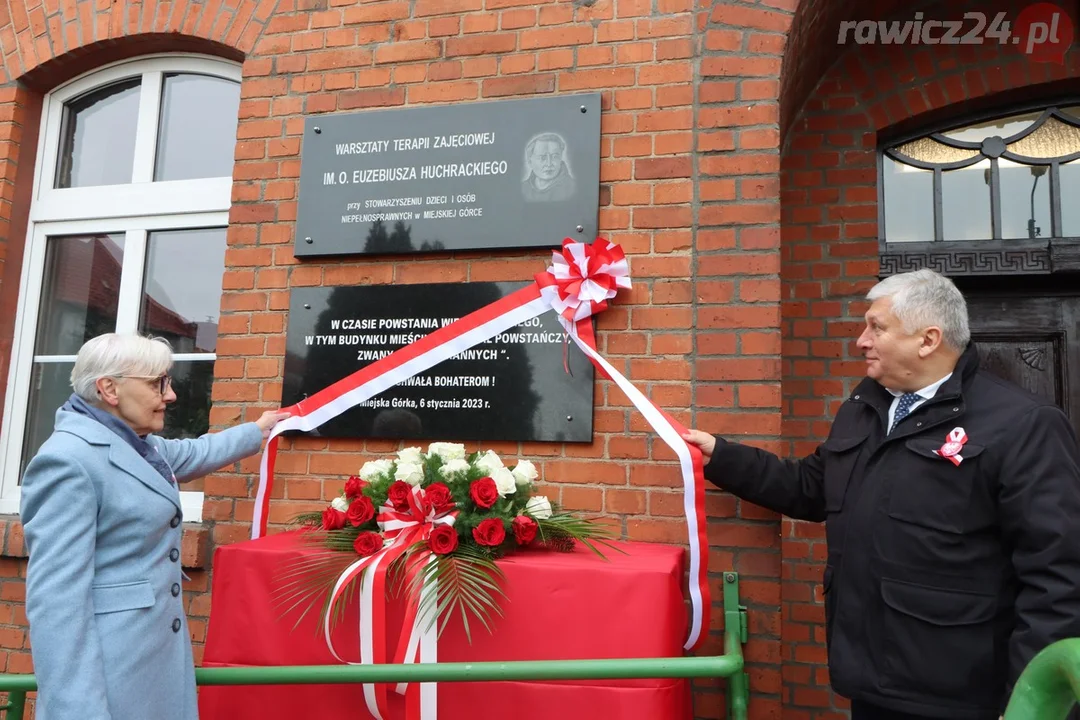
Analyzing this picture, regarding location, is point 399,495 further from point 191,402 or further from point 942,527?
point 191,402

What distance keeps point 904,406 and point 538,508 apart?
1.05 metres

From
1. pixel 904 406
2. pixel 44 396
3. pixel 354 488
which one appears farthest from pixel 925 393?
pixel 44 396

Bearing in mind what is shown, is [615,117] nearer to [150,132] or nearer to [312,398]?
[312,398]

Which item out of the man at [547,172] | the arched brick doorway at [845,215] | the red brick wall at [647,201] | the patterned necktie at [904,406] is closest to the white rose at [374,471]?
the red brick wall at [647,201]

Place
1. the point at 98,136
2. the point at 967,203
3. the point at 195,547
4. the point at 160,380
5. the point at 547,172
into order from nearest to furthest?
the point at 160,380 < the point at 547,172 < the point at 195,547 < the point at 967,203 < the point at 98,136

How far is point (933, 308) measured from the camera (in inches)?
78.9

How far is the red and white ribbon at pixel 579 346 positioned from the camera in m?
2.20

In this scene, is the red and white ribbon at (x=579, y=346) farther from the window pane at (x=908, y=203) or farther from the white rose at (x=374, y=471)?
the window pane at (x=908, y=203)

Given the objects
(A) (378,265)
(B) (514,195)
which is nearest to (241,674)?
(A) (378,265)

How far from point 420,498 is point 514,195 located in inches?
45.0

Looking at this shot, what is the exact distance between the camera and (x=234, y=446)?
7.88 ft

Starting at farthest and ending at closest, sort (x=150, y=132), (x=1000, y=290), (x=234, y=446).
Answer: (x=150, y=132), (x=1000, y=290), (x=234, y=446)

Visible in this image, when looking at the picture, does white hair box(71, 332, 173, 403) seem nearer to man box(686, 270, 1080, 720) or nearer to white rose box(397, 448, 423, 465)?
white rose box(397, 448, 423, 465)

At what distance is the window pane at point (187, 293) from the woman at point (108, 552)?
131cm
